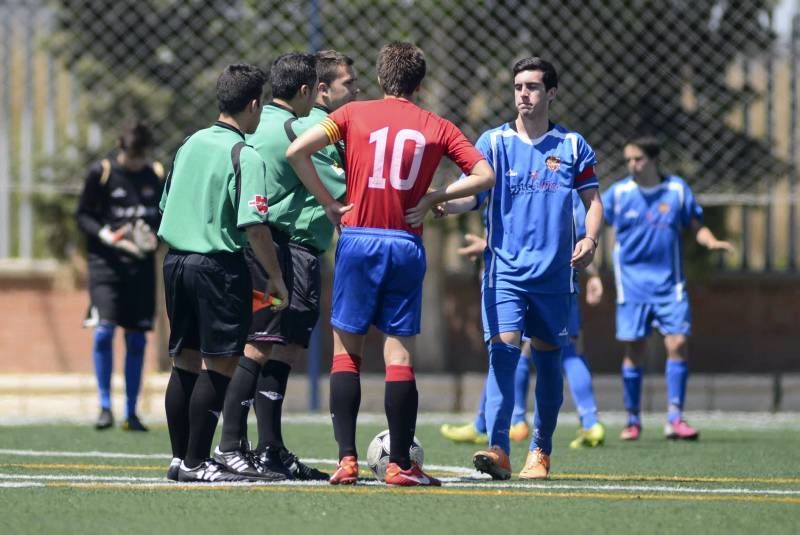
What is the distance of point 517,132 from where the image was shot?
315 inches

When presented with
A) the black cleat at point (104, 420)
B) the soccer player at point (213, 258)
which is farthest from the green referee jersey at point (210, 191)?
the black cleat at point (104, 420)

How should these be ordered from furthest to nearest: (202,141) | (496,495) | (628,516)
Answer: (202,141) → (496,495) → (628,516)

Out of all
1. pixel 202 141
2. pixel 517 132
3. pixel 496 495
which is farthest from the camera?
pixel 517 132

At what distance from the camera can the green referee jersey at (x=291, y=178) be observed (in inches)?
310

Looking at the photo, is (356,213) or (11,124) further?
(11,124)

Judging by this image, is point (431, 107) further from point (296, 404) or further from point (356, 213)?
point (356, 213)

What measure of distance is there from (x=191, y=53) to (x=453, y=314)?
358 centimetres

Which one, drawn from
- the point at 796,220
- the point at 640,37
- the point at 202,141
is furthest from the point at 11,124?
the point at 202,141

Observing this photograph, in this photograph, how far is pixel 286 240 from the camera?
7883 mm

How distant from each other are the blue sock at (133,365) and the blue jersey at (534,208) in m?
4.44

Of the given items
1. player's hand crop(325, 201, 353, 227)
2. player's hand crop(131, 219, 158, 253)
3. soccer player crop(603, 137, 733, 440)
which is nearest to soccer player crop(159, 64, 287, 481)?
player's hand crop(325, 201, 353, 227)

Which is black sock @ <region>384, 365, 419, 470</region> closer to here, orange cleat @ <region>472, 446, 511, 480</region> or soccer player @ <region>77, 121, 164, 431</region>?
orange cleat @ <region>472, 446, 511, 480</region>

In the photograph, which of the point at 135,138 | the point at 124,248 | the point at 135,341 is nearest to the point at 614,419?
the point at 135,341

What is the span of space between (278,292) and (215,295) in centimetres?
28
